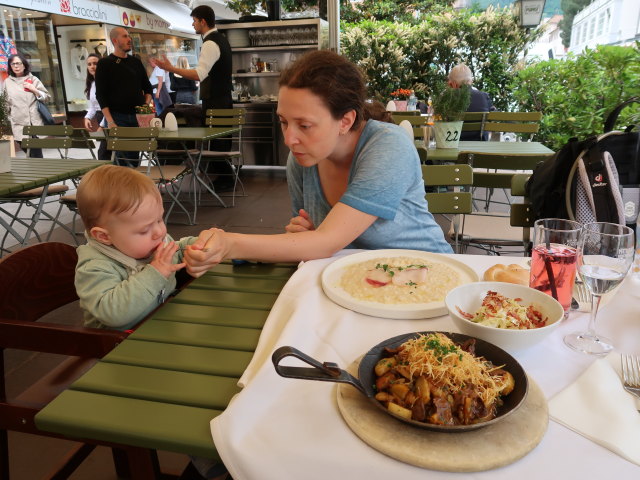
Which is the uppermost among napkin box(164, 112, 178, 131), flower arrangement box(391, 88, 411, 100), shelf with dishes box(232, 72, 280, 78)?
shelf with dishes box(232, 72, 280, 78)

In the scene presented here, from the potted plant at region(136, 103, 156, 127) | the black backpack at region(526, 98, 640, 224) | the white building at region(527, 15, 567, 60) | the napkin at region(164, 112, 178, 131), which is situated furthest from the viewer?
the white building at region(527, 15, 567, 60)

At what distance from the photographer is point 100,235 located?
1.35m

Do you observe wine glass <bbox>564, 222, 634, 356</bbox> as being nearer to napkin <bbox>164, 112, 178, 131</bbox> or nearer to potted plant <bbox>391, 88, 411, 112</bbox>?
napkin <bbox>164, 112, 178, 131</bbox>

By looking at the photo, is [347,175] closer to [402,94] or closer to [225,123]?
[225,123]

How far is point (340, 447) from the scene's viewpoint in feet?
2.19

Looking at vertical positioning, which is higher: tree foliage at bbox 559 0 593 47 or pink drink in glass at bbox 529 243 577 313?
tree foliage at bbox 559 0 593 47

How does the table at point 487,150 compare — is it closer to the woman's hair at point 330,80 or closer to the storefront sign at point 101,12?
the woman's hair at point 330,80

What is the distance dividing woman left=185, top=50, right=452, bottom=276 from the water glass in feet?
1.60

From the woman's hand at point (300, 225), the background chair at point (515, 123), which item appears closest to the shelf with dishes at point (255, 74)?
the background chair at point (515, 123)

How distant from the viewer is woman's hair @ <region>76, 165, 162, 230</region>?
1329mm

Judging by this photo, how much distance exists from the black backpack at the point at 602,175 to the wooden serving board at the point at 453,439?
5.59ft

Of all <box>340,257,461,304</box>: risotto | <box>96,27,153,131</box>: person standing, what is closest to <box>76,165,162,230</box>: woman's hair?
<box>340,257,461,304</box>: risotto

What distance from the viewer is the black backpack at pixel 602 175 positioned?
210 cm

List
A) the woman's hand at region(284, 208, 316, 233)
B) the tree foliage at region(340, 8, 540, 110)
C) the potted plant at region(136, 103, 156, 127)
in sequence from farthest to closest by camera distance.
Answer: the tree foliage at region(340, 8, 540, 110), the potted plant at region(136, 103, 156, 127), the woman's hand at region(284, 208, 316, 233)
